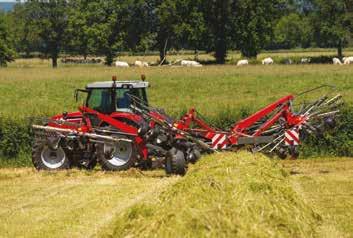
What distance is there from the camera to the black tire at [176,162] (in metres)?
16.0

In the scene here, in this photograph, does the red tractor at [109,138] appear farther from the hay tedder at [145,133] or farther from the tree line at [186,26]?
the tree line at [186,26]

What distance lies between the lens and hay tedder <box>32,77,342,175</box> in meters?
16.5

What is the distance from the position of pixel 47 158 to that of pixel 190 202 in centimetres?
966

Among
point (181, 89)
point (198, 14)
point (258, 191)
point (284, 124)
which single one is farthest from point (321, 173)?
point (198, 14)

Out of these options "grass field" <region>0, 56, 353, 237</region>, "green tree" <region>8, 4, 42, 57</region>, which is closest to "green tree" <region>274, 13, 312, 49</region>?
"green tree" <region>8, 4, 42, 57</region>

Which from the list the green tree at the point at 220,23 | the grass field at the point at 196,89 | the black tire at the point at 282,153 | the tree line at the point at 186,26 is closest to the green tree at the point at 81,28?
the tree line at the point at 186,26

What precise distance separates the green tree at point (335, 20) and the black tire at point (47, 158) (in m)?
66.6

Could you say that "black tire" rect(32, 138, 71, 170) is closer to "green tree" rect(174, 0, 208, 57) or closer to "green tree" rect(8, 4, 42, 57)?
"green tree" rect(174, 0, 208, 57)

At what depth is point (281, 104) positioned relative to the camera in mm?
16766

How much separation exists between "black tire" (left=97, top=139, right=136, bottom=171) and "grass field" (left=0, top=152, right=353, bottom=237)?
1.03ft

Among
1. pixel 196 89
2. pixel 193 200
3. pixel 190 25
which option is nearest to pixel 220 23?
pixel 190 25

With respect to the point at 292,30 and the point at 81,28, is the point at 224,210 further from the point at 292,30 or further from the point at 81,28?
the point at 292,30

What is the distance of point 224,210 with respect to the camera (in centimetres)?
865

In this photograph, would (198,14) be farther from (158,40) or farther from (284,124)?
(284,124)
